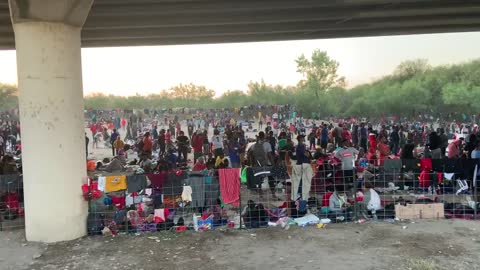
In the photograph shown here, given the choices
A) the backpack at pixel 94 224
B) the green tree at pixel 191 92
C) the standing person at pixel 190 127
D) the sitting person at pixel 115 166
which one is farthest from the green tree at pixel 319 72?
the backpack at pixel 94 224

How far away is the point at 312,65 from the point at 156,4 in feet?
142

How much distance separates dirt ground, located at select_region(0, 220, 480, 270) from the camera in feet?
25.9

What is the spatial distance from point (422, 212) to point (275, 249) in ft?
12.7

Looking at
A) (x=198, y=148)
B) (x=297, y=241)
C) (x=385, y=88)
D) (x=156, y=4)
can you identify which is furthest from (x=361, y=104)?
(x=297, y=241)

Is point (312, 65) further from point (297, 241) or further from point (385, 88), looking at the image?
point (297, 241)

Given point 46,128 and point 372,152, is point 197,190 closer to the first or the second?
point 46,128

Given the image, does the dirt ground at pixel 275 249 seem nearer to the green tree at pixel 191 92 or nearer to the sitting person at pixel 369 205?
the sitting person at pixel 369 205

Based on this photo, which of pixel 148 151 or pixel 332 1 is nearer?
pixel 332 1

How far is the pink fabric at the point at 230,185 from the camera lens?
407 inches

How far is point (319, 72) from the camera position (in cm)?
5572

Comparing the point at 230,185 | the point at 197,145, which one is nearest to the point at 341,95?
the point at 197,145

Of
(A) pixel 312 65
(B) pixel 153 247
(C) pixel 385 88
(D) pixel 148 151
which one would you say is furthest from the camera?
(A) pixel 312 65

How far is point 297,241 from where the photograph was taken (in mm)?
9102

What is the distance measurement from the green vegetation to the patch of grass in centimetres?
3478
